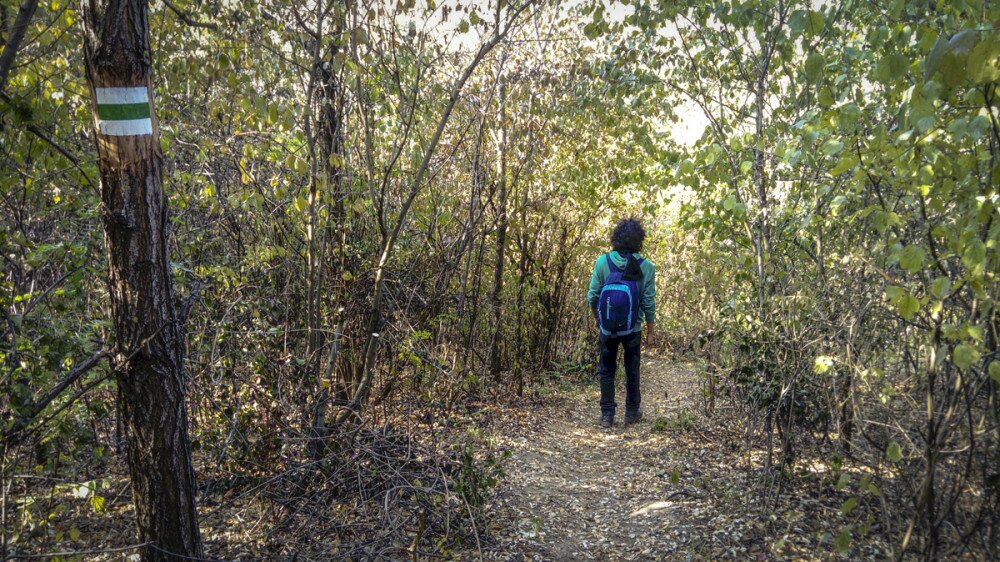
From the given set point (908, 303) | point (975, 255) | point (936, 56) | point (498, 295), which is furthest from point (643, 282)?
point (936, 56)

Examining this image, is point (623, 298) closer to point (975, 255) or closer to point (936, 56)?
point (975, 255)

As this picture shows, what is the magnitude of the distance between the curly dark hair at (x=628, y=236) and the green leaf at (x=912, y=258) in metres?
3.61

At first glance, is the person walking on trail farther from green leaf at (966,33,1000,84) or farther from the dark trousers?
green leaf at (966,33,1000,84)

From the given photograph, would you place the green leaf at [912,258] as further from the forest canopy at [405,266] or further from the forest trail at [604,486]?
the forest trail at [604,486]

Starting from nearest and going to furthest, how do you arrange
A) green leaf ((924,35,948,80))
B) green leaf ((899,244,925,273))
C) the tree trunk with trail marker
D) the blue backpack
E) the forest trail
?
green leaf ((924,35,948,80)), green leaf ((899,244,925,273)), the tree trunk with trail marker, the forest trail, the blue backpack

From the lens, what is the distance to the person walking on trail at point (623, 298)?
5539 millimetres

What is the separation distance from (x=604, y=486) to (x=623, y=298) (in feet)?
5.61

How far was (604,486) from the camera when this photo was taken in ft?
14.9

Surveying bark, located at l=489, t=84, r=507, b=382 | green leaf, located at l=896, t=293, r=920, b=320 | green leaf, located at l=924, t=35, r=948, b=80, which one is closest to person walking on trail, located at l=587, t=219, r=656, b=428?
bark, located at l=489, t=84, r=507, b=382

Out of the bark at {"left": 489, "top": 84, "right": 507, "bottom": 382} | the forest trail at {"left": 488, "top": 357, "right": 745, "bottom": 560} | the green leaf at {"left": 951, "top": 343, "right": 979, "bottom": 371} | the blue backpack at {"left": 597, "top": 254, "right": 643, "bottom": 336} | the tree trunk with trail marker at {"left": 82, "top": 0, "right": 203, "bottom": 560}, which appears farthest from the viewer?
the bark at {"left": 489, "top": 84, "right": 507, "bottom": 382}

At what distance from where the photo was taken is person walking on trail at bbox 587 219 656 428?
5.54 metres

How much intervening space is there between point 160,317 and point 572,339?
21.4ft

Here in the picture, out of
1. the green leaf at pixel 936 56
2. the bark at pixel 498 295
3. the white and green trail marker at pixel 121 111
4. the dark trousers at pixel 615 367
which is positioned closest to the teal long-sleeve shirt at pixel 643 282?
the dark trousers at pixel 615 367

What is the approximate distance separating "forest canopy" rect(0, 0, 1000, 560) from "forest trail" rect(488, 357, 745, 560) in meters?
0.13
